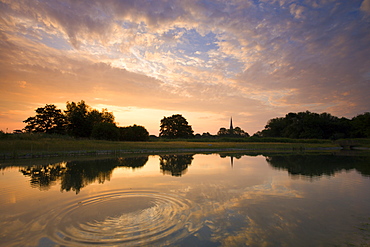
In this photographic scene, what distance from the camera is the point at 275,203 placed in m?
7.17

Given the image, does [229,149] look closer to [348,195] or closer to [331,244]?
[348,195]

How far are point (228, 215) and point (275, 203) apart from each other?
230cm

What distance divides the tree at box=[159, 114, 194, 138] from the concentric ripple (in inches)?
2776

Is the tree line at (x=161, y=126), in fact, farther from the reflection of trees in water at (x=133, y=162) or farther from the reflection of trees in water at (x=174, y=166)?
the reflection of trees in water at (x=174, y=166)

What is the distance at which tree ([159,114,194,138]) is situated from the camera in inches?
3078

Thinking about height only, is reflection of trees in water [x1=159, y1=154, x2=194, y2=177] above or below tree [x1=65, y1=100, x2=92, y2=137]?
below

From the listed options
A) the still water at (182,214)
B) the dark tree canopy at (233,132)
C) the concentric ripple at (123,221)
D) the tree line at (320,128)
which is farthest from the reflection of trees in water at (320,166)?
the dark tree canopy at (233,132)

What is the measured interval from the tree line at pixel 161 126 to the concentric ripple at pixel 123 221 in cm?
4095

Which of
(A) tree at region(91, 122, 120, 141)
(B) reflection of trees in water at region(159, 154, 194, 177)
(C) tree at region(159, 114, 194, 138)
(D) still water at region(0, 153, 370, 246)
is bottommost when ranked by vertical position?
(D) still water at region(0, 153, 370, 246)

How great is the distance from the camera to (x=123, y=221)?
5426mm

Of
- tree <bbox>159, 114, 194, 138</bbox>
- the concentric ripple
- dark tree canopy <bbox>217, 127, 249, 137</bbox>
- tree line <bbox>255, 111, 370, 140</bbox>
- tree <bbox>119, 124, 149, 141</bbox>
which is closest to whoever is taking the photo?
the concentric ripple

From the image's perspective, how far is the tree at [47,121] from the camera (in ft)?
152

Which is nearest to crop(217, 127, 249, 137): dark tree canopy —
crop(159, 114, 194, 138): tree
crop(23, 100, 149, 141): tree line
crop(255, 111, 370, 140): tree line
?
crop(255, 111, 370, 140): tree line

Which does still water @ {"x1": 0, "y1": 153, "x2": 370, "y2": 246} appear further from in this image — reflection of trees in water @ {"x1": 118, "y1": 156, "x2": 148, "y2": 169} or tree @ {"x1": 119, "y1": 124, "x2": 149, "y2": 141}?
tree @ {"x1": 119, "y1": 124, "x2": 149, "y2": 141}
